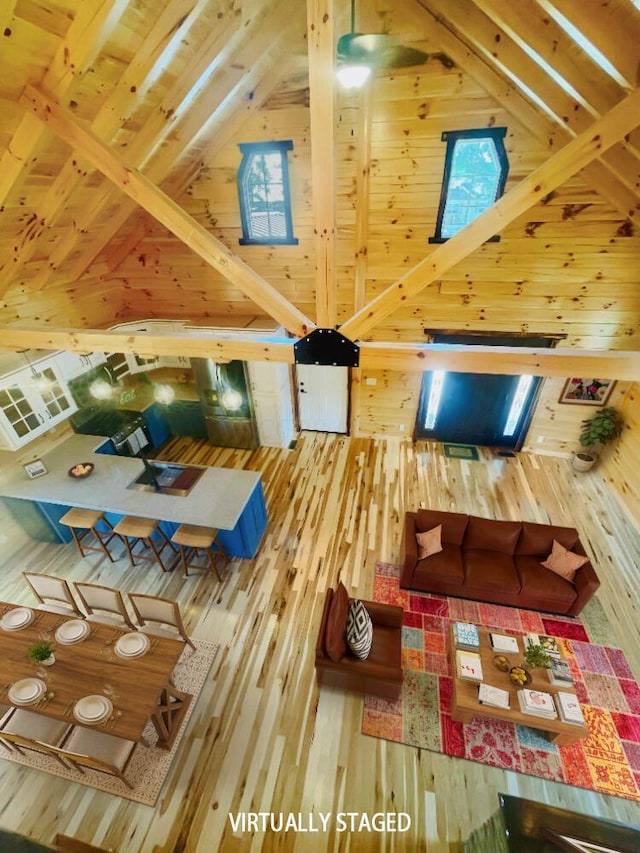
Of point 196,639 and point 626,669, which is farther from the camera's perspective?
point 196,639

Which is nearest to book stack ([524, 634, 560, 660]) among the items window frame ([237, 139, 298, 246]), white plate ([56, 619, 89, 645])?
white plate ([56, 619, 89, 645])

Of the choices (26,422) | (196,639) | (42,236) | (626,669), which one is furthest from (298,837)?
(42,236)

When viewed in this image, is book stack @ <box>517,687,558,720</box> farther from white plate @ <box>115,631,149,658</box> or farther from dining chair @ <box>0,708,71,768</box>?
dining chair @ <box>0,708,71,768</box>

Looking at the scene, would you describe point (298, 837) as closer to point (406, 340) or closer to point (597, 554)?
point (597, 554)

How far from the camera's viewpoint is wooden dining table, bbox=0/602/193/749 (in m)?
2.68

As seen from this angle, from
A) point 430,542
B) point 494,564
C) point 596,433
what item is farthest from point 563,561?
point 596,433

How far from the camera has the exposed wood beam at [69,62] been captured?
237cm

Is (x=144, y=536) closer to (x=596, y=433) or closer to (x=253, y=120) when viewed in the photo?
(x=253, y=120)

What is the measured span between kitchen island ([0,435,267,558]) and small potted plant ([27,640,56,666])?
4.73 ft

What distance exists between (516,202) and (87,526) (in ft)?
17.6

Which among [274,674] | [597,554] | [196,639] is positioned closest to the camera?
[274,674]

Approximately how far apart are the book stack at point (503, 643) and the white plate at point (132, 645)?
3.10 metres

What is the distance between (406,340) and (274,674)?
4772 millimetres

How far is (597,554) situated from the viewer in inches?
186
